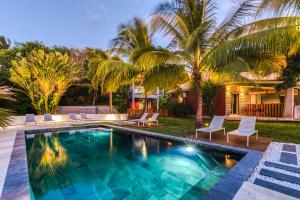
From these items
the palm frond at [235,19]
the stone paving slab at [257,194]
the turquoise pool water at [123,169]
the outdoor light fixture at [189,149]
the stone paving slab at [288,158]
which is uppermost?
the palm frond at [235,19]

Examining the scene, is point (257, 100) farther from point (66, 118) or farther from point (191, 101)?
point (66, 118)

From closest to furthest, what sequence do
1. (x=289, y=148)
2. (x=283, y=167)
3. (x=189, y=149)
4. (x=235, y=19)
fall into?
(x=283, y=167)
(x=289, y=148)
(x=189, y=149)
(x=235, y=19)

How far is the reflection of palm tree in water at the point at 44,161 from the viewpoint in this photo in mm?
4824

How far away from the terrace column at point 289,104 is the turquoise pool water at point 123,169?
33.9ft

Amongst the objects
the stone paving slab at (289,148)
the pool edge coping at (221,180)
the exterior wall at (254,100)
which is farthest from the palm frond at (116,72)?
the exterior wall at (254,100)

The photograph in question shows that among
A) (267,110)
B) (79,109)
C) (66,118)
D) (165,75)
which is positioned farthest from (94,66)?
(267,110)

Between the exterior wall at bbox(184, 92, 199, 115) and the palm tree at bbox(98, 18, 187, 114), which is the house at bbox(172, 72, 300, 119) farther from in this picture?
the palm tree at bbox(98, 18, 187, 114)

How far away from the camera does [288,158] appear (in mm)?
5188

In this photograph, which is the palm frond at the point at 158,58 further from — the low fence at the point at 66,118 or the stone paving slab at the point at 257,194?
the low fence at the point at 66,118

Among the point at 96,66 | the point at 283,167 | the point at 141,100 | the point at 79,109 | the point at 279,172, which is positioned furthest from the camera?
the point at 141,100

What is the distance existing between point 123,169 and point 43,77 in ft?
42.3

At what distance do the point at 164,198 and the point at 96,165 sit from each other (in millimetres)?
2919

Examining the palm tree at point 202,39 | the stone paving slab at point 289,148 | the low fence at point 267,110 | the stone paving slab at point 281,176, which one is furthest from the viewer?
the low fence at point 267,110

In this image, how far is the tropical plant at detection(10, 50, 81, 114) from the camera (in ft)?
49.2
